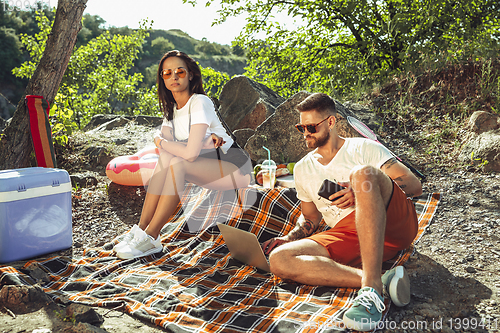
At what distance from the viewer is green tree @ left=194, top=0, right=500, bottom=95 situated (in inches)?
218

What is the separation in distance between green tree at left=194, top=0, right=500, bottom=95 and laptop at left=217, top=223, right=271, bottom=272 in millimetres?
4138

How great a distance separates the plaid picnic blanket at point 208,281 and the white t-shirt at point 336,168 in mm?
490

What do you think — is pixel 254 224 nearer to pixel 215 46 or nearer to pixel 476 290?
pixel 476 290

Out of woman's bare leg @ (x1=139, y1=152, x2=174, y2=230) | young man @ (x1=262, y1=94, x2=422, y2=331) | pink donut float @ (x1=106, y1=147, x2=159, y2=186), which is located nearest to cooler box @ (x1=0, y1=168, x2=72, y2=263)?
woman's bare leg @ (x1=139, y1=152, x2=174, y2=230)

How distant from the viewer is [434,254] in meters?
2.27

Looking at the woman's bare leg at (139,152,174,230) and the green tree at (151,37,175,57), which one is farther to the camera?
the green tree at (151,37,175,57)

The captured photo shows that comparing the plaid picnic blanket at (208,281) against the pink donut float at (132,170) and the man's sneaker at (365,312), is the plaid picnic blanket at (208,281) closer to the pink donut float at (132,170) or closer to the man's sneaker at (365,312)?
the man's sneaker at (365,312)

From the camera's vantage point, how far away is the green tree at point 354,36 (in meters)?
5.54

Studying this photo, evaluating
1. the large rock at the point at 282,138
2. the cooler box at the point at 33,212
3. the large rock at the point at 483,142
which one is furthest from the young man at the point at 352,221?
the large rock at the point at 483,142

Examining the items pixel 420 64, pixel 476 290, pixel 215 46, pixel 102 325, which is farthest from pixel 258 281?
pixel 215 46

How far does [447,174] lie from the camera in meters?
3.54

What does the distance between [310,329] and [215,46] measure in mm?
60869

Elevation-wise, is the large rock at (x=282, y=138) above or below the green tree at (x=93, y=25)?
below

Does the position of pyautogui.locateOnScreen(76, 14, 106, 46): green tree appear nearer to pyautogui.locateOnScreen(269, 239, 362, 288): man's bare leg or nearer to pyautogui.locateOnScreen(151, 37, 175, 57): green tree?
pyautogui.locateOnScreen(151, 37, 175, 57): green tree
